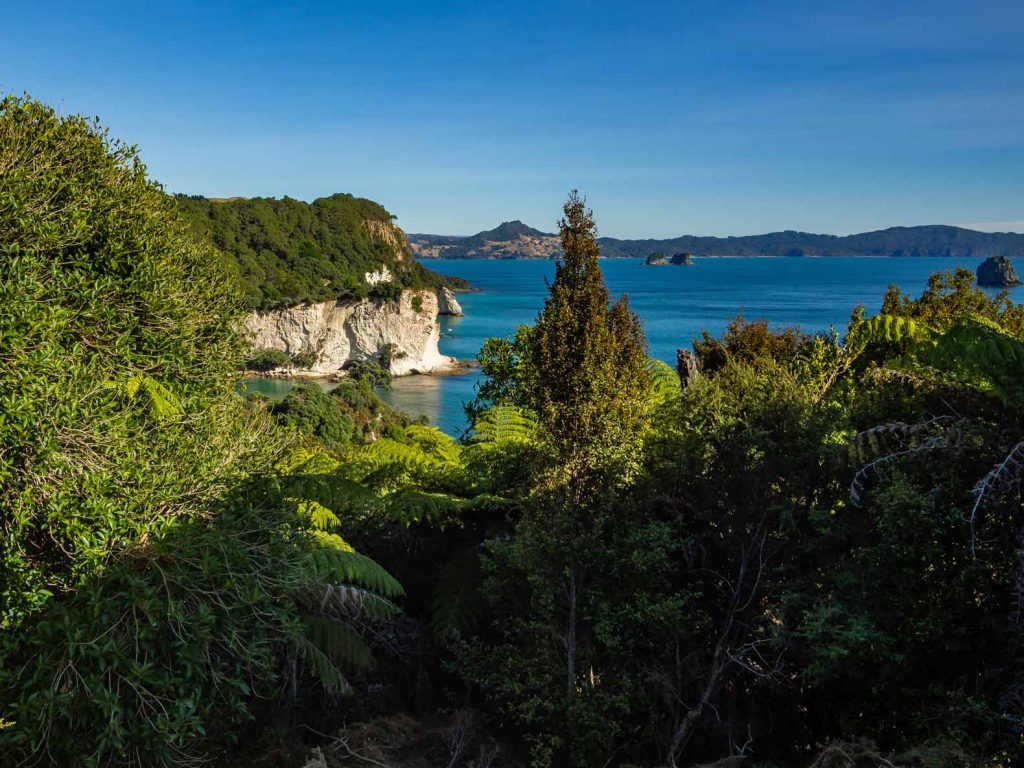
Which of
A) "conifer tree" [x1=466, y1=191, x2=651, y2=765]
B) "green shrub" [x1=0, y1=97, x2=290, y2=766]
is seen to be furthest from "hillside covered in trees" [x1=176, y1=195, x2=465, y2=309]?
"conifer tree" [x1=466, y1=191, x2=651, y2=765]

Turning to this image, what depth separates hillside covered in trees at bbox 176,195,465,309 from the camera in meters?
82.4

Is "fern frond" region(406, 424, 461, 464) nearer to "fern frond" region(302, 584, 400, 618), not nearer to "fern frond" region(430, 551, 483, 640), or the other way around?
"fern frond" region(430, 551, 483, 640)

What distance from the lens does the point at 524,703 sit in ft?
17.8

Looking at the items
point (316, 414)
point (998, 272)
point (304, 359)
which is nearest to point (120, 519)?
point (316, 414)

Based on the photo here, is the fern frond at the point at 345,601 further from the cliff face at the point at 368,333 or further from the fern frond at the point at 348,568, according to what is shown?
the cliff face at the point at 368,333

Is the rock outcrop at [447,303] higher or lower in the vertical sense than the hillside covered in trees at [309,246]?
lower

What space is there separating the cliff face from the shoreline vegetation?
77268mm

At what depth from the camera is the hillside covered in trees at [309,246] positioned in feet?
270

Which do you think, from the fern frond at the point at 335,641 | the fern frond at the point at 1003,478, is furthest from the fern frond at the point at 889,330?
the fern frond at the point at 335,641

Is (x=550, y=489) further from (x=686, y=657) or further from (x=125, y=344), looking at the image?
(x=125, y=344)

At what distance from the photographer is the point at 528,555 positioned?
5582 millimetres

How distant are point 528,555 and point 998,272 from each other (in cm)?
7321

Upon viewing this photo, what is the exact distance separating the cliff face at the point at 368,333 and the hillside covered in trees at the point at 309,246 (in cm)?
161

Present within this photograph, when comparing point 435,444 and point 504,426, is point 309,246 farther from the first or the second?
point 504,426
